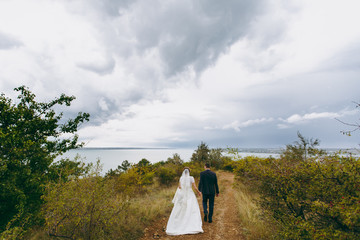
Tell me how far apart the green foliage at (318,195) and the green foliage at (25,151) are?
7.24m

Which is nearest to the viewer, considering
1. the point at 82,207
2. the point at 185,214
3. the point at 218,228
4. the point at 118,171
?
the point at 82,207

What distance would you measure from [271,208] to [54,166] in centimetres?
901

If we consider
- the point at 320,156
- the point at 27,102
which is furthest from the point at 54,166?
the point at 320,156

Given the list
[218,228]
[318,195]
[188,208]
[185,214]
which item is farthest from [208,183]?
[318,195]

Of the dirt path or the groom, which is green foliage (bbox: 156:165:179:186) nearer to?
the dirt path

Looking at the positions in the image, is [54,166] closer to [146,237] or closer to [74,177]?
[74,177]

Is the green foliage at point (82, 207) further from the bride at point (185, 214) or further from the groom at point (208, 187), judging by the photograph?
the groom at point (208, 187)

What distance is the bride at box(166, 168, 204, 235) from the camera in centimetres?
598

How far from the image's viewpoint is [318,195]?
3396 mm

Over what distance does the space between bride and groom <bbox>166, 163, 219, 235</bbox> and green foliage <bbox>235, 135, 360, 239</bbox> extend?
2431mm

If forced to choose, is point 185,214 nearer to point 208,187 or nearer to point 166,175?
point 208,187

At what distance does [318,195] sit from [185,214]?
184 inches

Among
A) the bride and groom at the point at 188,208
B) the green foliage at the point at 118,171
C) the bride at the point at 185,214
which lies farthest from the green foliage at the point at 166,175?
the bride at the point at 185,214

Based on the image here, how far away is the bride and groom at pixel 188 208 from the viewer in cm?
604
